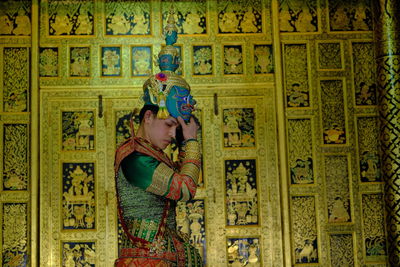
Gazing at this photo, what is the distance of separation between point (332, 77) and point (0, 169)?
3583 mm

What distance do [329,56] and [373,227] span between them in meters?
1.86

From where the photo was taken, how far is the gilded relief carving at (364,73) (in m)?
6.25

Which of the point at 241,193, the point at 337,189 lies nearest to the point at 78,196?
the point at 241,193

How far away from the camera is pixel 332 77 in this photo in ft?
20.5

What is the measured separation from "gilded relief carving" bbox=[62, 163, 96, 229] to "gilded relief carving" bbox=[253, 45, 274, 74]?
6.67 ft

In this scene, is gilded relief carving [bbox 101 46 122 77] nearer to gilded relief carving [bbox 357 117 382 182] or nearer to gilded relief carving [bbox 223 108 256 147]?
gilded relief carving [bbox 223 108 256 147]

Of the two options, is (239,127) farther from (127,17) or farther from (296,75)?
(127,17)

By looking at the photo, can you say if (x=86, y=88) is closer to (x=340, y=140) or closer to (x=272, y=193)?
(x=272, y=193)

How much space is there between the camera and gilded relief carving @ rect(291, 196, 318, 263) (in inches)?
235

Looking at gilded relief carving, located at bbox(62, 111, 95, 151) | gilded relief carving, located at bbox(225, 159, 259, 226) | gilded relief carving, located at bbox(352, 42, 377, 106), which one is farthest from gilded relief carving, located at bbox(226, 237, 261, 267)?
gilded relief carving, located at bbox(352, 42, 377, 106)

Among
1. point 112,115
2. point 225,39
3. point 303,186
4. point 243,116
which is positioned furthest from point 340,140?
point 112,115

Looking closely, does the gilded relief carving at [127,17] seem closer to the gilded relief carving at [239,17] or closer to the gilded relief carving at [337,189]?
the gilded relief carving at [239,17]

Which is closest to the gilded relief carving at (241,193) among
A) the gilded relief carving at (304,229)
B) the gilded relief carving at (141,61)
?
the gilded relief carving at (304,229)

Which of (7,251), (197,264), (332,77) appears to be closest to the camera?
(197,264)
